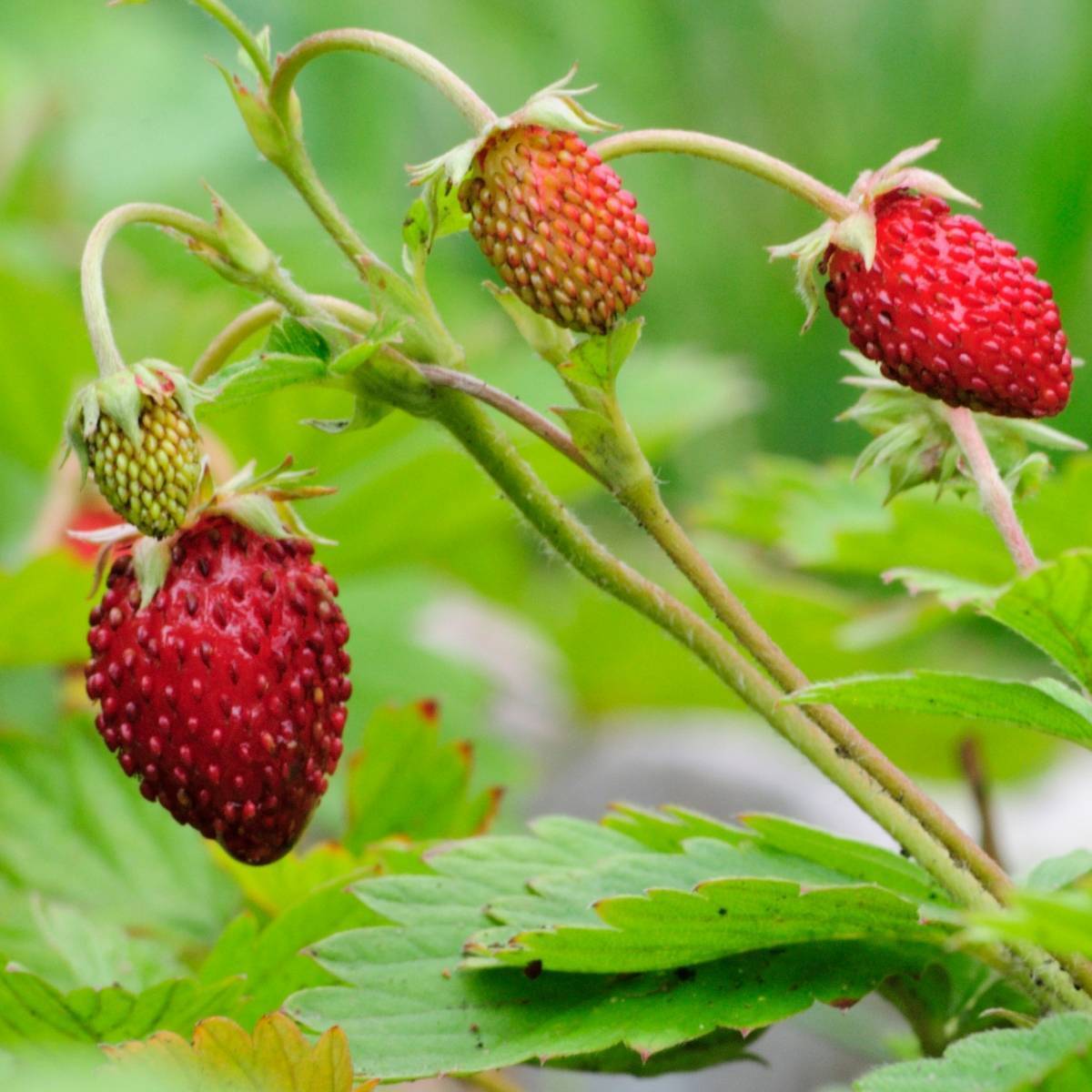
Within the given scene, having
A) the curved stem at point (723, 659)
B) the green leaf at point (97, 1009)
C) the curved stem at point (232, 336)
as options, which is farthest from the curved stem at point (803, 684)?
the green leaf at point (97, 1009)

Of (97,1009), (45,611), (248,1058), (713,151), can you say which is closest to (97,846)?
(45,611)

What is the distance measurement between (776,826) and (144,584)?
14.3 inches

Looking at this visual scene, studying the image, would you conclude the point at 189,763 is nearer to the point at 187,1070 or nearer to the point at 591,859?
the point at 187,1070

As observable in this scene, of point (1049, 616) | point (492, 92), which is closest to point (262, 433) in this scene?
point (1049, 616)

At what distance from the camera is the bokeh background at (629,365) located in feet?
6.09

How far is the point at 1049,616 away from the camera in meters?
0.74

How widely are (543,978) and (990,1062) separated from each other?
0.90ft

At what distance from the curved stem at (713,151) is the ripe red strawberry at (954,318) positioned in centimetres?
4

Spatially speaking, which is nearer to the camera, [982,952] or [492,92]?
[982,952]

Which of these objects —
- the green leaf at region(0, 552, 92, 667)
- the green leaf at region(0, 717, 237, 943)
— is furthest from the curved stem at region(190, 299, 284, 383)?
the green leaf at region(0, 717, 237, 943)

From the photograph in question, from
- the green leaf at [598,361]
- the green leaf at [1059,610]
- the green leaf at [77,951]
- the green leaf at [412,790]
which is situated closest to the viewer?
the green leaf at [1059,610]

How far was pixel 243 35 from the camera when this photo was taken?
80 centimetres

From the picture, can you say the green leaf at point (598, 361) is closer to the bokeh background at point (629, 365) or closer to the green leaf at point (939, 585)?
the green leaf at point (939, 585)

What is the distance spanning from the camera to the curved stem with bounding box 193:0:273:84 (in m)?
0.79
